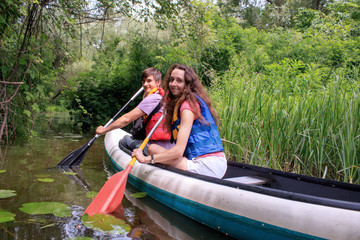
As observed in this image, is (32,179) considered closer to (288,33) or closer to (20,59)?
(20,59)

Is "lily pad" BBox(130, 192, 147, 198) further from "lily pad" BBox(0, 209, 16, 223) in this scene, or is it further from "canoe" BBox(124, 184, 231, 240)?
"lily pad" BBox(0, 209, 16, 223)

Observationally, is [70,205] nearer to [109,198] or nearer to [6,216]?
[109,198]

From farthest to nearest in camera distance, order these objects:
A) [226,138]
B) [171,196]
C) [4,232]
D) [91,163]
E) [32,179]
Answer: [91,163]
[226,138]
[32,179]
[171,196]
[4,232]

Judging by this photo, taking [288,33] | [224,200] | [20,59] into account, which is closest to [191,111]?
[224,200]

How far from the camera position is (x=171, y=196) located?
2742mm

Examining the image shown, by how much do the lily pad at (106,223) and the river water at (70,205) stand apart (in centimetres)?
3

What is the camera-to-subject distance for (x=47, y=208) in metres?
2.56

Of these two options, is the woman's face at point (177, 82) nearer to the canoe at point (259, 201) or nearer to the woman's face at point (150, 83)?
the canoe at point (259, 201)

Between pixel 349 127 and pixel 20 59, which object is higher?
pixel 20 59

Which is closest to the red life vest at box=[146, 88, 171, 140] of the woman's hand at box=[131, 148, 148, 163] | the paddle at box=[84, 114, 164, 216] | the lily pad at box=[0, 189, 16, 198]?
the woman's hand at box=[131, 148, 148, 163]

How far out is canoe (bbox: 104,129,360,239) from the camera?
1712mm

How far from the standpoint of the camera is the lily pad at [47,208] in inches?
97.1

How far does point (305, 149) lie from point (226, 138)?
A: 923mm

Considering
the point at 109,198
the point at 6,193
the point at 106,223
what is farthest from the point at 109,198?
the point at 6,193
